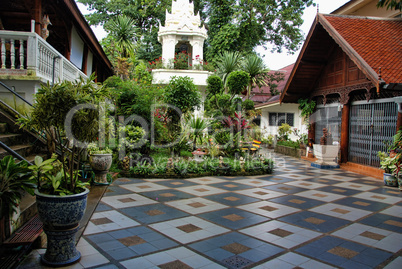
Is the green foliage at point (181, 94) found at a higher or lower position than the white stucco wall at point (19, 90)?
higher

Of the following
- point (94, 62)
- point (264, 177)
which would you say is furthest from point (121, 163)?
point (94, 62)

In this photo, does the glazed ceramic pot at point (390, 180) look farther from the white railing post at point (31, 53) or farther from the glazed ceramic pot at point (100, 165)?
the white railing post at point (31, 53)

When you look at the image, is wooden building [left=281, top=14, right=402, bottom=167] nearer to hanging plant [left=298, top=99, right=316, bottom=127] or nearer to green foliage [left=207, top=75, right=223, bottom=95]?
hanging plant [left=298, top=99, right=316, bottom=127]

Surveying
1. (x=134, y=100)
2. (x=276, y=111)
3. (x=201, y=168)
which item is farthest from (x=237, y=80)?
(x=276, y=111)

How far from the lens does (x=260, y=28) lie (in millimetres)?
20922

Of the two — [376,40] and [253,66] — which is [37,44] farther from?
[253,66]

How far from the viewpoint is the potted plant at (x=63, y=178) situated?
10.3 ft

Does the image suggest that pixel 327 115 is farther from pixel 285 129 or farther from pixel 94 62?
pixel 94 62

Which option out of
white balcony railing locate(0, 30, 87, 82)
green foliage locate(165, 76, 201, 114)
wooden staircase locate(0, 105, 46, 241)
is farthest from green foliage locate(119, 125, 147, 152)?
wooden staircase locate(0, 105, 46, 241)

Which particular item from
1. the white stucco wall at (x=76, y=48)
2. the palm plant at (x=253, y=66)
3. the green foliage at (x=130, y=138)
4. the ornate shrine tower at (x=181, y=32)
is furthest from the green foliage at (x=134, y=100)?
the ornate shrine tower at (x=181, y=32)

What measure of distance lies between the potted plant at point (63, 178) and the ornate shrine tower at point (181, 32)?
15.8 m

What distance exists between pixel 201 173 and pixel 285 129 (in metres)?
9.79

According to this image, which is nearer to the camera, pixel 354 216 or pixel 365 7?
pixel 354 216

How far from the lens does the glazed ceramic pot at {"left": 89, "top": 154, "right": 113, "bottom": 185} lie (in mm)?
6969
